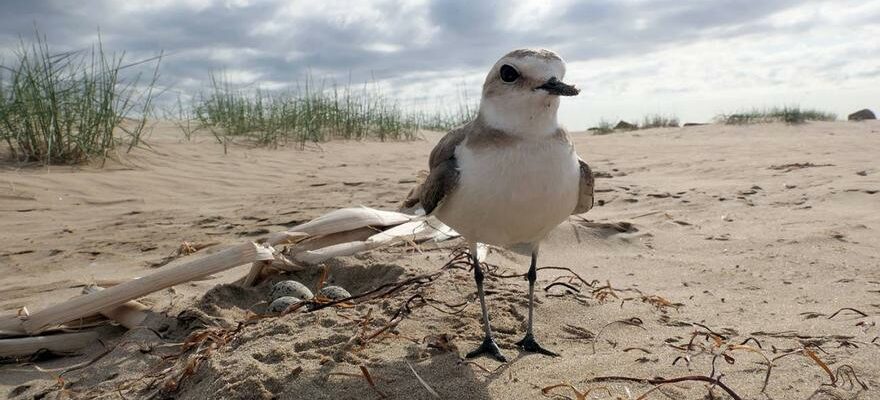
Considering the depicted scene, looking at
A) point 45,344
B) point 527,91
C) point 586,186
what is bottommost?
point 45,344

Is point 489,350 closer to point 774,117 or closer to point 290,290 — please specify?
point 290,290

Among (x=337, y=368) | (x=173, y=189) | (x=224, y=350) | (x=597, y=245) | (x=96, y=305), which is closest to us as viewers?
(x=337, y=368)

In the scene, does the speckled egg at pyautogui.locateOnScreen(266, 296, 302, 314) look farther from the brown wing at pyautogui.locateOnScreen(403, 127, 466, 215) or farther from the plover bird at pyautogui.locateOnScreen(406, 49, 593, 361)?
the plover bird at pyautogui.locateOnScreen(406, 49, 593, 361)

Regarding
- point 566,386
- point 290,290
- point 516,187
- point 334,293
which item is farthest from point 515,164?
point 290,290

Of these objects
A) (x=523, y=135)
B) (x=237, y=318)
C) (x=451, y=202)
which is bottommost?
(x=237, y=318)

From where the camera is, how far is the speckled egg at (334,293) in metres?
3.86

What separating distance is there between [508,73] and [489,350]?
1180 millimetres

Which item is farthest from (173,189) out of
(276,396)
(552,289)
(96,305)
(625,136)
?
(625,136)

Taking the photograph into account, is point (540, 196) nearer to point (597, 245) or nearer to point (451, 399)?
point (451, 399)

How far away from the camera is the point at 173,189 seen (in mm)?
8695

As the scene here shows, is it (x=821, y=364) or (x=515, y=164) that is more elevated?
(x=515, y=164)

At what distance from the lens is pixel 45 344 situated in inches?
147

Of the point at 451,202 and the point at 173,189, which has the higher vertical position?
the point at 451,202

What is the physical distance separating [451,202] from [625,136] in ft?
45.3
